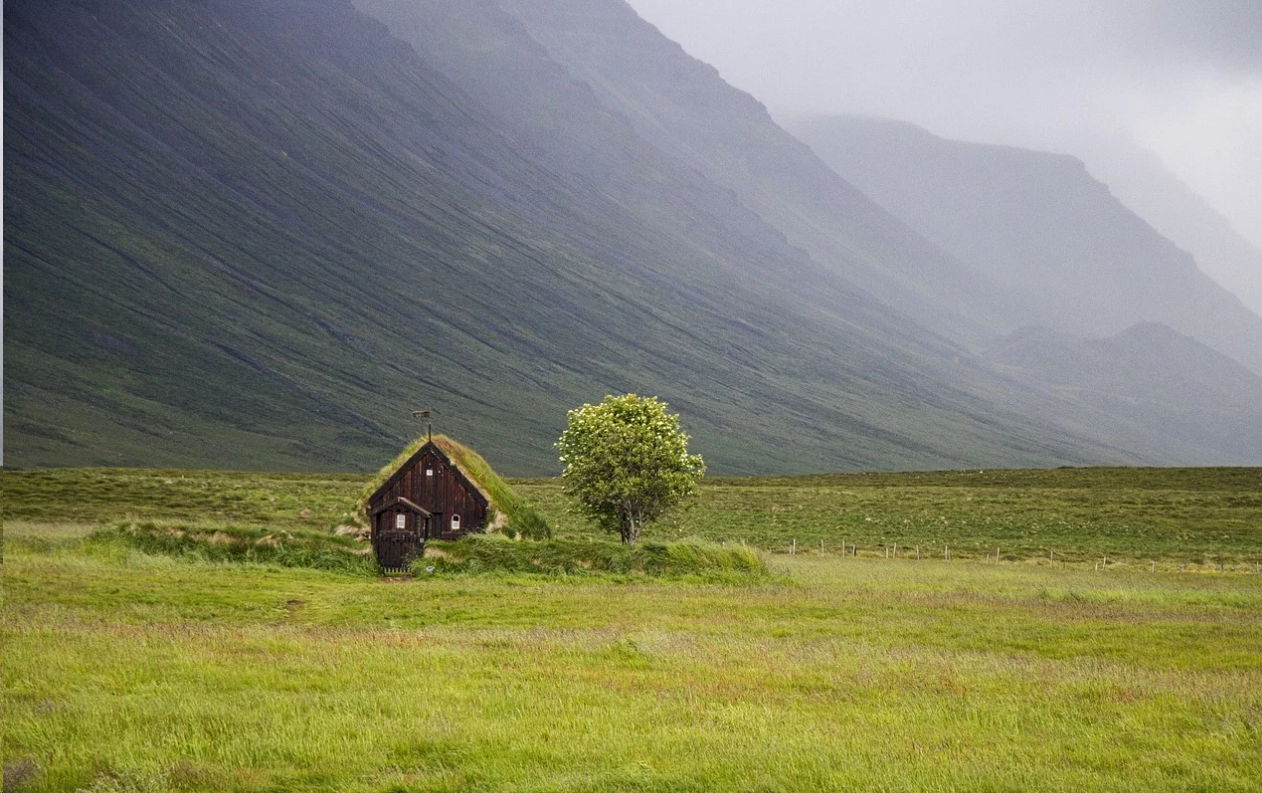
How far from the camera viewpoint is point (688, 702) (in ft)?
61.6

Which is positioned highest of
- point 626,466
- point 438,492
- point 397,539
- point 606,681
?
point 626,466

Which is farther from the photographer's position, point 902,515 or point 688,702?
point 902,515

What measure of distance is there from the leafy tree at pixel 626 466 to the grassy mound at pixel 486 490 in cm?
330

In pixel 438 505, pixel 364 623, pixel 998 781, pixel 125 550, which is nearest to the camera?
pixel 998 781

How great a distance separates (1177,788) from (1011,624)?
1909 centimetres

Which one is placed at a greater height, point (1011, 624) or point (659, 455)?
point (659, 455)

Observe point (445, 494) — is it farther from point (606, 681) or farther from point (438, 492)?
point (606, 681)

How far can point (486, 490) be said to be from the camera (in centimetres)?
Result: 5978

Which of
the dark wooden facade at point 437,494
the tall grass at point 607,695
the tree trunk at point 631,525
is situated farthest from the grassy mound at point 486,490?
the tall grass at point 607,695

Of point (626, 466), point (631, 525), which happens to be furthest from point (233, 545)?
point (631, 525)

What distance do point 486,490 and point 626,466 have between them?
8.08m

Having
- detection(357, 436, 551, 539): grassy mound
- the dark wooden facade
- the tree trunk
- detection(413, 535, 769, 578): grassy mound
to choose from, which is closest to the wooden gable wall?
the dark wooden facade

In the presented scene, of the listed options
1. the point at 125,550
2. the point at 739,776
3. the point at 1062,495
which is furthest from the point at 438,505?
the point at 1062,495

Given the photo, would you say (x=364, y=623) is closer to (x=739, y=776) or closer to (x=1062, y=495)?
(x=739, y=776)
